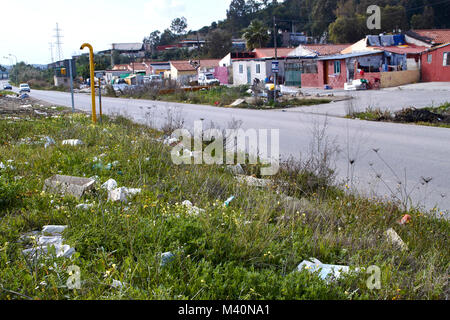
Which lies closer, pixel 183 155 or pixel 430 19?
pixel 183 155

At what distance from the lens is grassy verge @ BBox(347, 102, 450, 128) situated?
14.6 metres

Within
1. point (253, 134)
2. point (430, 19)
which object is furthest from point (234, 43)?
point (253, 134)

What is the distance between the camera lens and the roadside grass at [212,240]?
3.27 meters

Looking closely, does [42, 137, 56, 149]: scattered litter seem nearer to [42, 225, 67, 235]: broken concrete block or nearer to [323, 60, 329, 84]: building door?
[42, 225, 67, 235]: broken concrete block

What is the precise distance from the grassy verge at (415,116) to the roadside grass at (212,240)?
375 inches

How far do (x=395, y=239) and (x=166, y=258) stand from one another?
2.38 metres

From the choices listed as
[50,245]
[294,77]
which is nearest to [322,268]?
[50,245]

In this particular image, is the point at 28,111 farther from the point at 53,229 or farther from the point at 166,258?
the point at 166,258

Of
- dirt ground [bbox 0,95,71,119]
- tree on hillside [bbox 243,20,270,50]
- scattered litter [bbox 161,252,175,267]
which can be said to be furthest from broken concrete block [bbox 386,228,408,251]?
tree on hillside [bbox 243,20,270,50]

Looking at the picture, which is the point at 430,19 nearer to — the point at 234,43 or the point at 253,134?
the point at 234,43

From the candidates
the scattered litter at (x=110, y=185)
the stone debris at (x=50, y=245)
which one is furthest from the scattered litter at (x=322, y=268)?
the scattered litter at (x=110, y=185)
